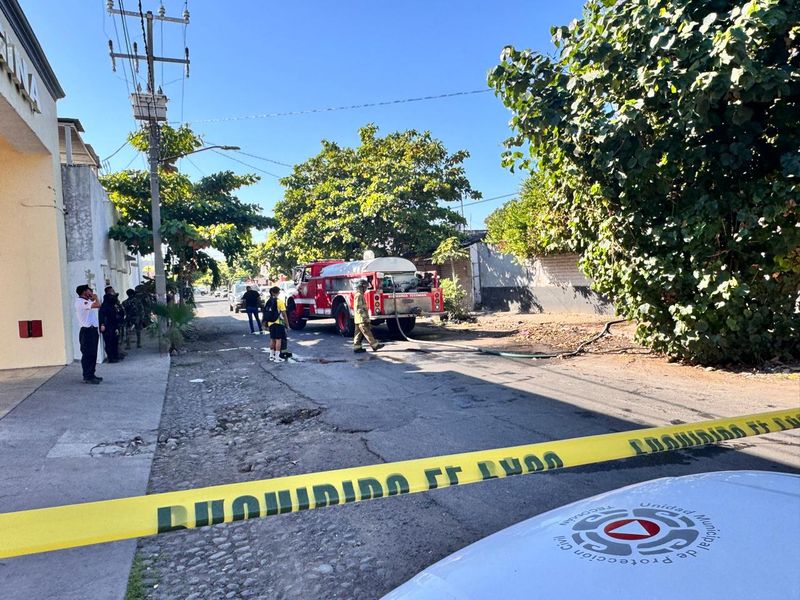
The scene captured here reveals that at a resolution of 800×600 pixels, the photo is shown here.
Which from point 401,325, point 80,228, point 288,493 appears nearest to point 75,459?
point 288,493

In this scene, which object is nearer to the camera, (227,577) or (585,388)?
(227,577)

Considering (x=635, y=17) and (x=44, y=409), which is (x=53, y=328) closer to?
(x=44, y=409)

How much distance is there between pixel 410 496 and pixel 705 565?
119 inches

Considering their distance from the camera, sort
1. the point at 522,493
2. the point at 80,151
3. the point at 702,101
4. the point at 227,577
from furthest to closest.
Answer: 1. the point at 80,151
2. the point at 702,101
3. the point at 522,493
4. the point at 227,577

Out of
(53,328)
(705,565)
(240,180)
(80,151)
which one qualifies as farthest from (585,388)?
(80,151)

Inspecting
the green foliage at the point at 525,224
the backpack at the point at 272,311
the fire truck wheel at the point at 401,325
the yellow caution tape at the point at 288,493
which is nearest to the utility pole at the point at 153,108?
the backpack at the point at 272,311

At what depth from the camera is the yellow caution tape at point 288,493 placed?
2402 mm

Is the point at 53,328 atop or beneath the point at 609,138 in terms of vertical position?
beneath

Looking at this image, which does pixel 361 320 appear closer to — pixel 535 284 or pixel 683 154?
pixel 683 154

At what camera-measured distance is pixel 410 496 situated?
170 inches

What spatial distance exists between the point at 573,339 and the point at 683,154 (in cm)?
571

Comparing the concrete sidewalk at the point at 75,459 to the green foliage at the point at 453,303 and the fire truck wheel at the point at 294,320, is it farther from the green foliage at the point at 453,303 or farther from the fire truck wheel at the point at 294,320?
A: the green foliage at the point at 453,303

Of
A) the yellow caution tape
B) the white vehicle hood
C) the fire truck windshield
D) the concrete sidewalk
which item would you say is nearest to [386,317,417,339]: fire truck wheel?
the fire truck windshield

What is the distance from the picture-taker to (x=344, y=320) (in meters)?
16.0
